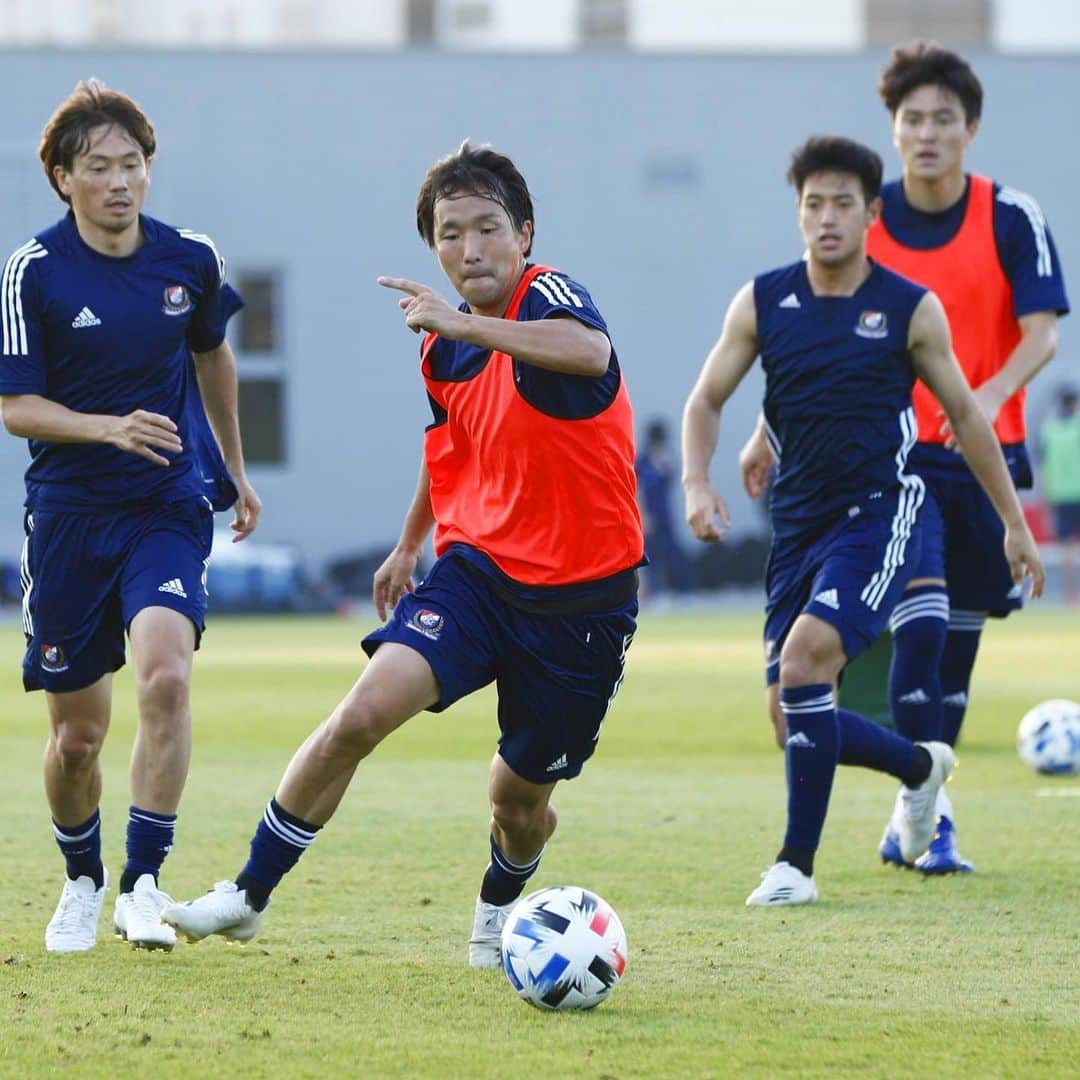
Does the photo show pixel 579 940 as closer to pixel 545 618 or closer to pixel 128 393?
pixel 545 618

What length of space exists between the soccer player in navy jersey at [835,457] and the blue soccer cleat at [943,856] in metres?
0.10

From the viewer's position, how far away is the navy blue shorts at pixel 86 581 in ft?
18.9

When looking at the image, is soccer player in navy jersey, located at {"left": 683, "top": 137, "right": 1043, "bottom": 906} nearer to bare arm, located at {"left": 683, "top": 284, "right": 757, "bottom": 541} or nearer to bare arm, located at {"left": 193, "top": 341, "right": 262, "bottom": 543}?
bare arm, located at {"left": 683, "top": 284, "right": 757, "bottom": 541}

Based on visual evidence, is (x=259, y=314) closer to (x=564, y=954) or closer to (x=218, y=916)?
(x=218, y=916)

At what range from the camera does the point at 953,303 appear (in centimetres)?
751

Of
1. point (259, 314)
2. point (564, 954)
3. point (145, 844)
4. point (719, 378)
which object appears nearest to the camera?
point (564, 954)

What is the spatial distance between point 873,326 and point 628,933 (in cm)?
204

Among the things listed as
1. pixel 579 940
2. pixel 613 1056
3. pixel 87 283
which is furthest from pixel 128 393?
pixel 613 1056

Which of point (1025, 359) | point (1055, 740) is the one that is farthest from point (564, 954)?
point (1055, 740)

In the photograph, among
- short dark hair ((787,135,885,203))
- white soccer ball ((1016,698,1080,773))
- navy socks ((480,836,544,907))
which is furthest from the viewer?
white soccer ball ((1016,698,1080,773))

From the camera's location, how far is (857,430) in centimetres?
665

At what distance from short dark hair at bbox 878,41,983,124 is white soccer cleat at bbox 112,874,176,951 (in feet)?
12.3

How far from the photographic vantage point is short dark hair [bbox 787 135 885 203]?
21.7 ft

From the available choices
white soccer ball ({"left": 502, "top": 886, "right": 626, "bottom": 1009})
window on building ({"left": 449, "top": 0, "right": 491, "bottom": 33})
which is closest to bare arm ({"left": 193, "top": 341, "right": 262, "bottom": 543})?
white soccer ball ({"left": 502, "top": 886, "right": 626, "bottom": 1009})
